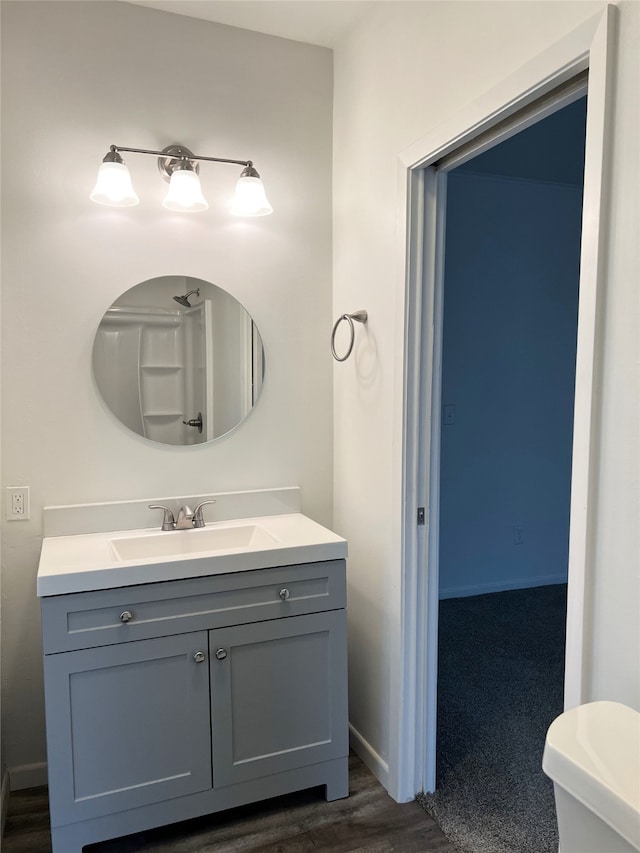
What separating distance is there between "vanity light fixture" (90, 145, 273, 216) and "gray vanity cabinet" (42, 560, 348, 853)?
4.04 ft

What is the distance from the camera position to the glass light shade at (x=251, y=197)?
2232 millimetres

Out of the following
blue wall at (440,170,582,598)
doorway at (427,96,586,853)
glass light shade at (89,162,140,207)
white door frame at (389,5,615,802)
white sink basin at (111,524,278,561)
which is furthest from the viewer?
blue wall at (440,170,582,598)

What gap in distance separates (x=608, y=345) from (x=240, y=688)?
4.71 ft

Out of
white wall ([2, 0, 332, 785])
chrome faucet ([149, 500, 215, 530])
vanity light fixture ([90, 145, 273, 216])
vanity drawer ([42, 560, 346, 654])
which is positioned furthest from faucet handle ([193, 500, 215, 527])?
vanity light fixture ([90, 145, 273, 216])

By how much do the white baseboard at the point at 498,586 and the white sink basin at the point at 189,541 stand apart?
6.63 feet

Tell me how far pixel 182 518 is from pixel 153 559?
410 mm

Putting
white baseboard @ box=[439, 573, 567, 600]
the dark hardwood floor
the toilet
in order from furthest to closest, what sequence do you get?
1. white baseboard @ box=[439, 573, 567, 600]
2. the dark hardwood floor
3. the toilet

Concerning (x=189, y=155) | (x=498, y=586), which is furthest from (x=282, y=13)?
(x=498, y=586)

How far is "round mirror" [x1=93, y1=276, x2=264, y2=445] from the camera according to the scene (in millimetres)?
2256

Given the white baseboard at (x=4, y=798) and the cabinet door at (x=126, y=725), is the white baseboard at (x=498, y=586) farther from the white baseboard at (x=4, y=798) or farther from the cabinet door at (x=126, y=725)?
the white baseboard at (x=4, y=798)

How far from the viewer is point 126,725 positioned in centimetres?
184

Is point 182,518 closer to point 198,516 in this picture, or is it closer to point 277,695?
point 198,516

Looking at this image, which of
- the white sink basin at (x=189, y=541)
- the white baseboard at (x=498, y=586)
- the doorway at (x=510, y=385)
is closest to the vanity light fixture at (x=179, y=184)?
the white sink basin at (x=189, y=541)

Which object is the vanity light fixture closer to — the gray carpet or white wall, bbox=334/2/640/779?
white wall, bbox=334/2/640/779
